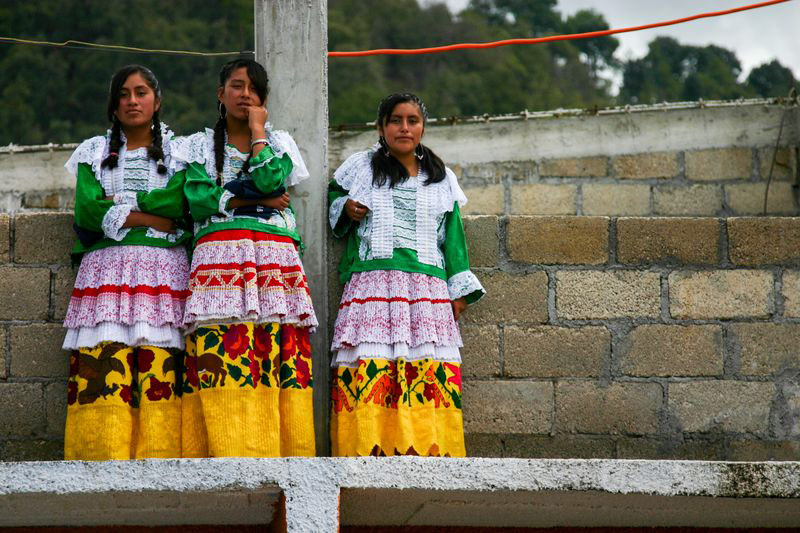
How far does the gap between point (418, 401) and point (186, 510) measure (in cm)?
117

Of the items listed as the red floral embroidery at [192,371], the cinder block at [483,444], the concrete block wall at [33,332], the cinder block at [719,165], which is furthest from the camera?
the cinder block at [719,165]

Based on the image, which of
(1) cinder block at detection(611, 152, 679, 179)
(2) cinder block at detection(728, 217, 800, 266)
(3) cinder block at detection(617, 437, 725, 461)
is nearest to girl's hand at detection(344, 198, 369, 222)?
(3) cinder block at detection(617, 437, 725, 461)

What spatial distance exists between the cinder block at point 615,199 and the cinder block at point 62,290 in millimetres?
4230

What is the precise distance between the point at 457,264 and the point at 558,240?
58 centimetres

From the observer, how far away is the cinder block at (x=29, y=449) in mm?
5562

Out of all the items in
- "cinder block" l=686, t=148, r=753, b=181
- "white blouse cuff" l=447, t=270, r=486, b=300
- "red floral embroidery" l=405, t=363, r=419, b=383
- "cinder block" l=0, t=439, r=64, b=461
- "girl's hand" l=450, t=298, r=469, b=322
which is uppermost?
"cinder block" l=686, t=148, r=753, b=181

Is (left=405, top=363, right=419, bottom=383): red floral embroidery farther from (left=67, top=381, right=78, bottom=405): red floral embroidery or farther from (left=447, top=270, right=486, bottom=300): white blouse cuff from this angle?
(left=67, top=381, right=78, bottom=405): red floral embroidery

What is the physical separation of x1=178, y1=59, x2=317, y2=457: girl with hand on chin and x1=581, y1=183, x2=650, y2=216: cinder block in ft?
12.9

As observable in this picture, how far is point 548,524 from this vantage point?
4730 mm

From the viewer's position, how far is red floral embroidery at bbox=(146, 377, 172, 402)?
514 cm

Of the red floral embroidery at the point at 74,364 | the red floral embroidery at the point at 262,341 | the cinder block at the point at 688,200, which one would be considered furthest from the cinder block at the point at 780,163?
the red floral embroidery at the point at 74,364

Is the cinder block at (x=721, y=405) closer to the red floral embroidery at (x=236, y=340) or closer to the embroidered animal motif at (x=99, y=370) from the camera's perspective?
the red floral embroidery at (x=236, y=340)

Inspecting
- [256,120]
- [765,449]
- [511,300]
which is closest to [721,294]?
[765,449]

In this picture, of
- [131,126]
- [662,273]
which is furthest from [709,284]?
[131,126]
